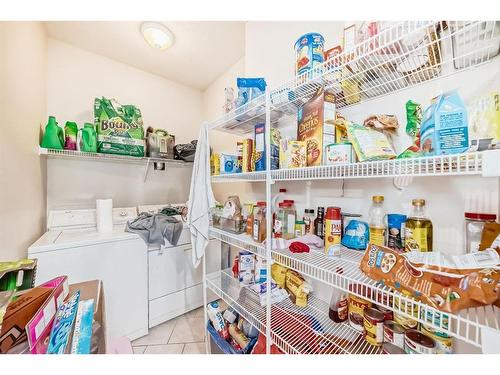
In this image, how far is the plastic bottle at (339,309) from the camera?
0.99 meters

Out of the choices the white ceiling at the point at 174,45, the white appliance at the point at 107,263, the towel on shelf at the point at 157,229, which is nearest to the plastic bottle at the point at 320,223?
the towel on shelf at the point at 157,229

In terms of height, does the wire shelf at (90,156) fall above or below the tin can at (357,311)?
above

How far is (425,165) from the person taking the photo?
1.82 ft

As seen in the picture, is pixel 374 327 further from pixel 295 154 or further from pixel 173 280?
pixel 173 280

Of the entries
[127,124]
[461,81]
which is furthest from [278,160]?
[127,124]

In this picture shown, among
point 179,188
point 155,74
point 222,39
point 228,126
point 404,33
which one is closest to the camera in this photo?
point 404,33

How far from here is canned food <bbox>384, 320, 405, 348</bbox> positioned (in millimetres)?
752

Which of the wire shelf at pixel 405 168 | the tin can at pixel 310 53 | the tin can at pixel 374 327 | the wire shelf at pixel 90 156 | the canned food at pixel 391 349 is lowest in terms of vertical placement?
the canned food at pixel 391 349

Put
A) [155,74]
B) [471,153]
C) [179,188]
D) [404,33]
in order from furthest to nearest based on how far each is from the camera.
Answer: [179,188], [155,74], [404,33], [471,153]

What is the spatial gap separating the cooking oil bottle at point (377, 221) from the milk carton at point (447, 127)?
1.05ft

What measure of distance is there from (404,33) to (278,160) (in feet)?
2.31

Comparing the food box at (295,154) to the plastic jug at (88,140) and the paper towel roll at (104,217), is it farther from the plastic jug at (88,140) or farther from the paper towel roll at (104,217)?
the plastic jug at (88,140)
